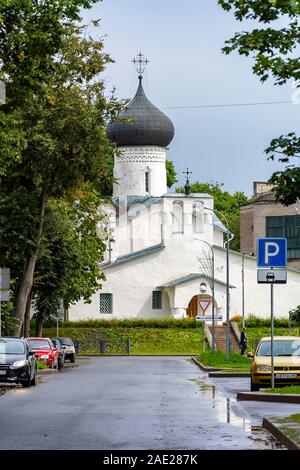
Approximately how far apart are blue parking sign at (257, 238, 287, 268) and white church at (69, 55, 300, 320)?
7233cm

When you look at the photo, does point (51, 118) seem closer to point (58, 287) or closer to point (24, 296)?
point (24, 296)

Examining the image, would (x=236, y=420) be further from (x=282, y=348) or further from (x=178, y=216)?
(x=178, y=216)

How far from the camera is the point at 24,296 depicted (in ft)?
172

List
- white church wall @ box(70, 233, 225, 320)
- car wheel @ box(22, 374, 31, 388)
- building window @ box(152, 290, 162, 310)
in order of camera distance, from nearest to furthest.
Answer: car wheel @ box(22, 374, 31, 388) < white church wall @ box(70, 233, 225, 320) < building window @ box(152, 290, 162, 310)

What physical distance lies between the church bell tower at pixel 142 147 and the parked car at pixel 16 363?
7096cm

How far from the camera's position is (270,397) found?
26359 mm

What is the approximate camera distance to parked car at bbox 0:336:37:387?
1357 inches

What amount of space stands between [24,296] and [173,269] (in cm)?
5194

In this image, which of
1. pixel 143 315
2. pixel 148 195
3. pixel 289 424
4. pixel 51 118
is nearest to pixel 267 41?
pixel 289 424

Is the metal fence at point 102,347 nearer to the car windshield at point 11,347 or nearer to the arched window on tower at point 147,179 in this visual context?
the arched window on tower at point 147,179

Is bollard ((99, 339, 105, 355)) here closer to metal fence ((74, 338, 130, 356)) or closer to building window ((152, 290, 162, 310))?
metal fence ((74, 338, 130, 356))

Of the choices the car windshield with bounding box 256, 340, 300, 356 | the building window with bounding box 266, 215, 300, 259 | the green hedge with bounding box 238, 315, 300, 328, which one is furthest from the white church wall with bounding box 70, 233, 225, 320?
the car windshield with bounding box 256, 340, 300, 356

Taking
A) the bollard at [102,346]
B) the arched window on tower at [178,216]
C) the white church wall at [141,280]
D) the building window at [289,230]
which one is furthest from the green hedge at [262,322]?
the building window at [289,230]
